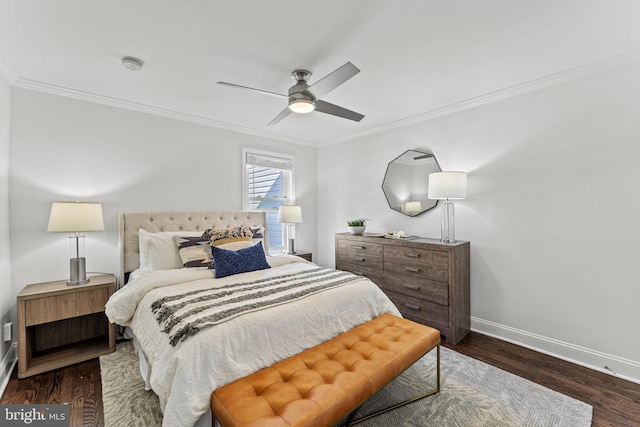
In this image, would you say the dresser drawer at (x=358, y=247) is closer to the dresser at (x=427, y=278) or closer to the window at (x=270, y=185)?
the dresser at (x=427, y=278)

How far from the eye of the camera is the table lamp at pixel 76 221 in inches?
94.4

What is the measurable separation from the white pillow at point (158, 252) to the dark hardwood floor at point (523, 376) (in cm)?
93

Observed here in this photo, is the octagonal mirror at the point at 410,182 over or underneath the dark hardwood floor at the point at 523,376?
over

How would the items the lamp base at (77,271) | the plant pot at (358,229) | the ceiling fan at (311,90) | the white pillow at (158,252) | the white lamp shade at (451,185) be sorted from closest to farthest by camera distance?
1. the ceiling fan at (311,90)
2. the lamp base at (77,271)
3. the white pillow at (158,252)
4. the white lamp shade at (451,185)
5. the plant pot at (358,229)

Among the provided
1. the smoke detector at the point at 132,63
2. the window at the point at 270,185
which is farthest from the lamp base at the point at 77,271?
the window at the point at 270,185

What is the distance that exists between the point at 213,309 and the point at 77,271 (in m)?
1.73

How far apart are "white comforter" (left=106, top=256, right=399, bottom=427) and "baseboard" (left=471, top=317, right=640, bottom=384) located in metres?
1.39

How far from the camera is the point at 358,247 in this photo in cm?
366

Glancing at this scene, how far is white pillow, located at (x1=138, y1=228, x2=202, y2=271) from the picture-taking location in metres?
2.77

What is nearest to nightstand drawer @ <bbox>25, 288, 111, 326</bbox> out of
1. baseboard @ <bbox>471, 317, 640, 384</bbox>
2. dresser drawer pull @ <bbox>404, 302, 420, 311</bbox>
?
dresser drawer pull @ <bbox>404, 302, 420, 311</bbox>

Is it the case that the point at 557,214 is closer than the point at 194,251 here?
Yes

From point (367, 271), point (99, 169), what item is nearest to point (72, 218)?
point (99, 169)

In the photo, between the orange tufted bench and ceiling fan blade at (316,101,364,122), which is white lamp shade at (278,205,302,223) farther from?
the orange tufted bench

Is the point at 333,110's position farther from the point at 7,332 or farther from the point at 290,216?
the point at 7,332
